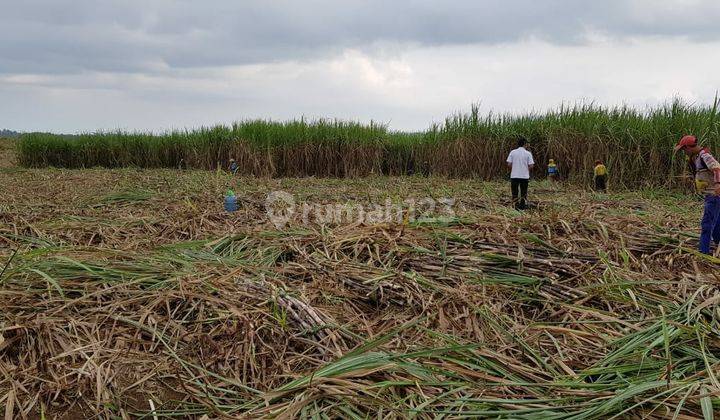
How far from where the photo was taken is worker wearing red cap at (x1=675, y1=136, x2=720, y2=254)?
420 cm

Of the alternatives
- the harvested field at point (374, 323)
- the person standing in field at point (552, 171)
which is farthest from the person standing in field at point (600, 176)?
the harvested field at point (374, 323)

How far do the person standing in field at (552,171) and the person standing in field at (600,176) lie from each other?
2.74 ft

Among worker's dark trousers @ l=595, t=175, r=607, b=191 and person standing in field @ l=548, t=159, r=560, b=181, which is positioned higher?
person standing in field @ l=548, t=159, r=560, b=181

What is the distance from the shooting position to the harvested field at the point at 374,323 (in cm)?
230

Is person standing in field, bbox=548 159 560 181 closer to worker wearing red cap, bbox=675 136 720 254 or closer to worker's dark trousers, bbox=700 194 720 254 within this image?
worker wearing red cap, bbox=675 136 720 254

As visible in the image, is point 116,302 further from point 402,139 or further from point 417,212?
point 402,139

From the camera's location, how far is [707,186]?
443 centimetres

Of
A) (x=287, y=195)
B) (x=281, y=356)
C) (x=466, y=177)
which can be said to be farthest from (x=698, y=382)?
(x=466, y=177)

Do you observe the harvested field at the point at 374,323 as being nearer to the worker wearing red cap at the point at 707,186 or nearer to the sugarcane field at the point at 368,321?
the sugarcane field at the point at 368,321

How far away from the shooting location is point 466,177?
13.7 metres

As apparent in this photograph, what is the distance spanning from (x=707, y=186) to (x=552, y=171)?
22.5 feet

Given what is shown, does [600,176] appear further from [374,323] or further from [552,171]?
[374,323]

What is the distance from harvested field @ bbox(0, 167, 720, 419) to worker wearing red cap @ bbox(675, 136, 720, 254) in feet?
0.54

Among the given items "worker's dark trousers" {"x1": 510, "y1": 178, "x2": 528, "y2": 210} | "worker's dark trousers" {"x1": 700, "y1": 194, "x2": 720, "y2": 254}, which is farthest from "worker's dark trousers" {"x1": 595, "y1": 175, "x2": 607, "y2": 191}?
"worker's dark trousers" {"x1": 700, "y1": 194, "x2": 720, "y2": 254}
